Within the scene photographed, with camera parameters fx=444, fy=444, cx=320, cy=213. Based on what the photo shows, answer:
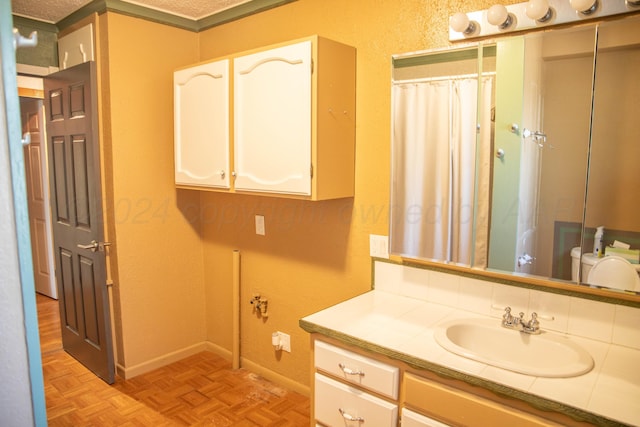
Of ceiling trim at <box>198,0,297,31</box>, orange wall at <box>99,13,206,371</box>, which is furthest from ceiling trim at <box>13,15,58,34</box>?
ceiling trim at <box>198,0,297,31</box>

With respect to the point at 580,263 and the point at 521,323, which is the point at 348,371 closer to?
the point at 521,323

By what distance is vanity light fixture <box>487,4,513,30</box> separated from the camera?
1.67 m

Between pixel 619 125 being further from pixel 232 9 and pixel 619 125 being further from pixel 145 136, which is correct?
pixel 145 136

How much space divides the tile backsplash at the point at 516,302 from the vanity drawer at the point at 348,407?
590mm

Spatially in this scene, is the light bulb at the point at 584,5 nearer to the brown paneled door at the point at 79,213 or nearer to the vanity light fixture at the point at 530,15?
the vanity light fixture at the point at 530,15

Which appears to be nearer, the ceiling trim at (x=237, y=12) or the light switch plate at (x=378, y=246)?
the light switch plate at (x=378, y=246)

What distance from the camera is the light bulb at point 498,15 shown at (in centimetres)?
167

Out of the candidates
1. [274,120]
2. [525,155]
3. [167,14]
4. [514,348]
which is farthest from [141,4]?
[514,348]

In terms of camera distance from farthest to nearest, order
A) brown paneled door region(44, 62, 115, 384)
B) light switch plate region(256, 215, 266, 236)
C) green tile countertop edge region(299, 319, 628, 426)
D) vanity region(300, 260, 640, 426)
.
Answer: light switch plate region(256, 215, 266, 236)
brown paneled door region(44, 62, 115, 384)
vanity region(300, 260, 640, 426)
green tile countertop edge region(299, 319, 628, 426)

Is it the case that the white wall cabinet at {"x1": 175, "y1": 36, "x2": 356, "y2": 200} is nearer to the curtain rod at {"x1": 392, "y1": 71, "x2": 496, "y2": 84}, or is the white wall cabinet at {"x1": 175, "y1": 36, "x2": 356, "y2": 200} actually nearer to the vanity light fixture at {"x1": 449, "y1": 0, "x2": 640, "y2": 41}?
the curtain rod at {"x1": 392, "y1": 71, "x2": 496, "y2": 84}

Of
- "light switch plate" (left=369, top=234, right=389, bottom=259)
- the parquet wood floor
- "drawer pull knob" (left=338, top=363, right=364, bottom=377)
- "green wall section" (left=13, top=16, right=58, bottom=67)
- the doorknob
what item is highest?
"green wall section" (left=13, top=16, right=58, bottom=67)

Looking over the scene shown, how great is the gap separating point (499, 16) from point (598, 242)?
91 centimetres

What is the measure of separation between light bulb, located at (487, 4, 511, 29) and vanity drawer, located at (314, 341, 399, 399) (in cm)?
136

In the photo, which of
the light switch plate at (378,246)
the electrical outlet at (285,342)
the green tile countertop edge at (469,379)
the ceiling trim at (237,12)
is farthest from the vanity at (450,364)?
the ceiling trim at (237,12)
